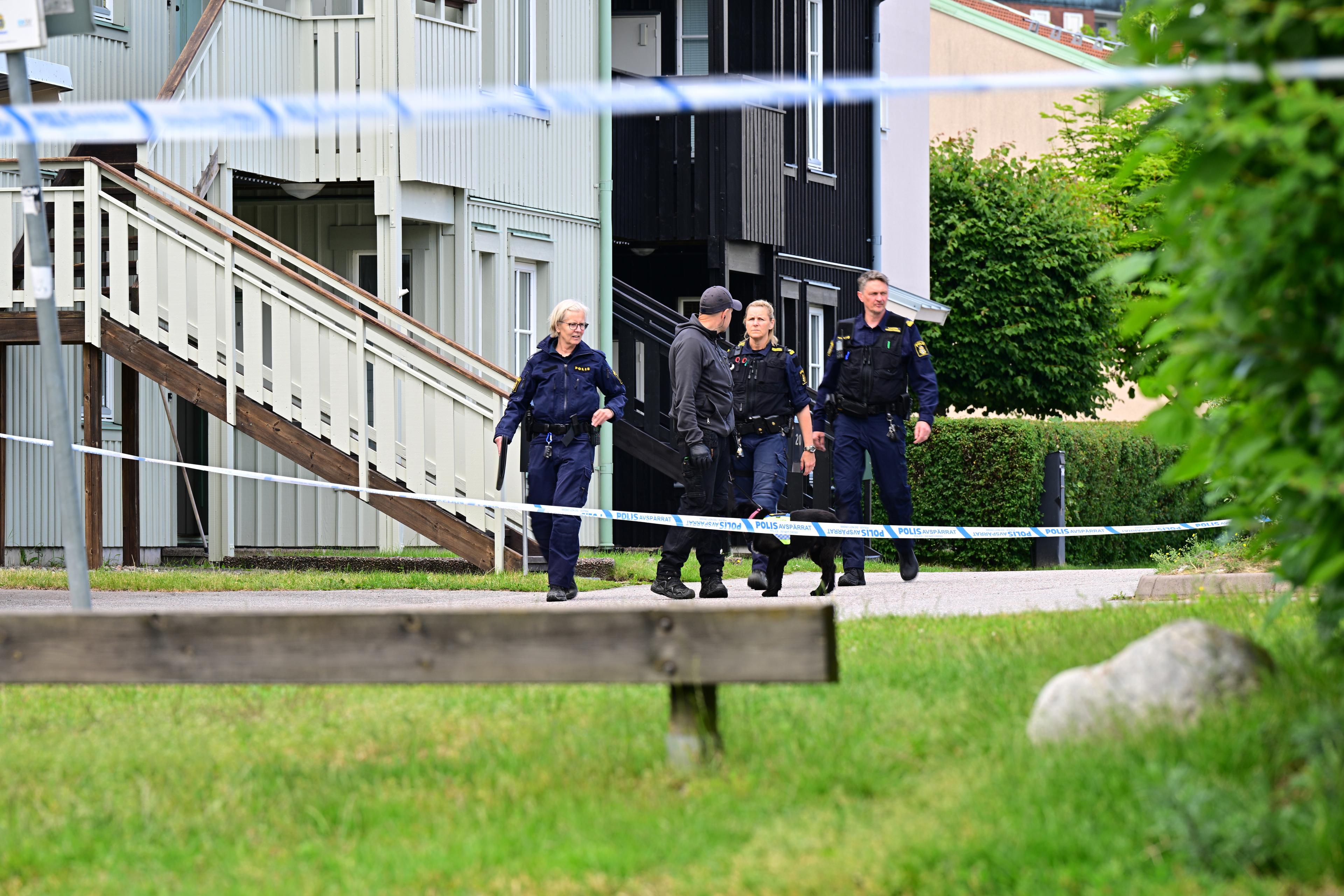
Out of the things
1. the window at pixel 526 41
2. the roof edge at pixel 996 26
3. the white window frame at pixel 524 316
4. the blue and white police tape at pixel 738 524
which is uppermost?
the roof edge at pixel 996 26

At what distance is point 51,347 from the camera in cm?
814

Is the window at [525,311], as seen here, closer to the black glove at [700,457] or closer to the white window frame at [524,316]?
the white window frame at [524,316]

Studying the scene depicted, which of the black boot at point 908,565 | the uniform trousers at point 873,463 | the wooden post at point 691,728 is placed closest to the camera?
the wooden post at point 691,728

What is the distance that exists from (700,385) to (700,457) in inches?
19.1

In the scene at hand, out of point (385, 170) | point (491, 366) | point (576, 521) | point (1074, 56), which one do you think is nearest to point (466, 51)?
point (385, 170)

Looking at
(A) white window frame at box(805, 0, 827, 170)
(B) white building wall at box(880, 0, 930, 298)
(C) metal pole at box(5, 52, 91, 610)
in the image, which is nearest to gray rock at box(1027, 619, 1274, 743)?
(C) metal pole at box(5, 52, 91, 610)

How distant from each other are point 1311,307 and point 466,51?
1489 centimetres

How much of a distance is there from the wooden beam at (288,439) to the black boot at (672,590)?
2.14 meters

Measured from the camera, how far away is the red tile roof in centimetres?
5219

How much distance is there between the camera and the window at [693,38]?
74.3ft

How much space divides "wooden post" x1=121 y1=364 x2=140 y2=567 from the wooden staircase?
1.18 meters

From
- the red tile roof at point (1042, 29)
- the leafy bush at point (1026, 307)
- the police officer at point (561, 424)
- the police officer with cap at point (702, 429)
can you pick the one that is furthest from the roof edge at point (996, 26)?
the police officer at point (561, 424)

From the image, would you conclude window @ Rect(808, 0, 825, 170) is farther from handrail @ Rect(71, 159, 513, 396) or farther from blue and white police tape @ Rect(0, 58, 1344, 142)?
blue and white police tape @ Rect(0, 58, 1344, 142)

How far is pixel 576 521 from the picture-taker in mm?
12102
